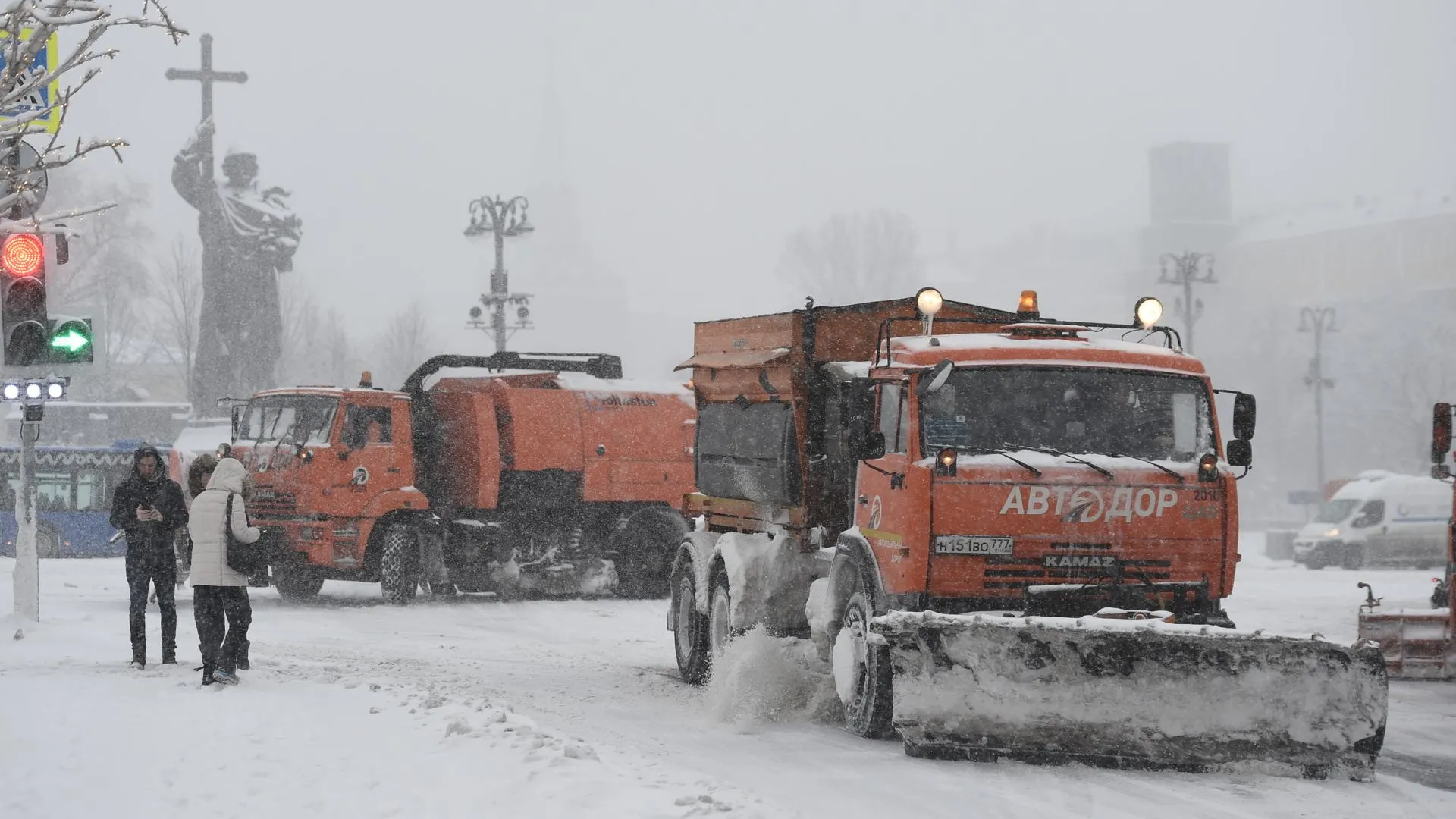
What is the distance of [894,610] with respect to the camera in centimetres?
941

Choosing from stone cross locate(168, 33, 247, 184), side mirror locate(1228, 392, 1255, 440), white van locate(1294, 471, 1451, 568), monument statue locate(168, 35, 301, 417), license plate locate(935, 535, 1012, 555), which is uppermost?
stone cross locate(168, 33, 247, 184)

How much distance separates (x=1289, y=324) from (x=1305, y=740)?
109935 mm

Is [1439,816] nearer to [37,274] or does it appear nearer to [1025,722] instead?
[1025,722]

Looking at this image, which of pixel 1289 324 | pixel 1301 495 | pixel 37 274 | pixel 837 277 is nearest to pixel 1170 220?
pixel 1289 324

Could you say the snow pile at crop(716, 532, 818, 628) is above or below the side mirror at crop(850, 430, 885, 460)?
below

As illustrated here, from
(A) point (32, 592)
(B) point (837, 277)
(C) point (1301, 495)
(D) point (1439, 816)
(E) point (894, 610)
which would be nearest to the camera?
(D) point (1439, 816)

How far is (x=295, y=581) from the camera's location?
22328 millimetres

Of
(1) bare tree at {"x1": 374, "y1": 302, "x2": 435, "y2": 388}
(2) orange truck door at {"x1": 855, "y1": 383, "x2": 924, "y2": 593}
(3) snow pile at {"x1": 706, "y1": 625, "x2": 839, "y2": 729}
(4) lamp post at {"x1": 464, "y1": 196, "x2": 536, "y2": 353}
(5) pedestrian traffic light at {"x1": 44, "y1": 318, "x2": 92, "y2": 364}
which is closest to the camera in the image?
(2) orange truck door at {"x1": 855, "y1": 383, "x2": 924, "y2": 593}

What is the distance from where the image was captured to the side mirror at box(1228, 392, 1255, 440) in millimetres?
10117

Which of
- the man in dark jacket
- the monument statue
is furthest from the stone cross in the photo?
the man in dark jacket

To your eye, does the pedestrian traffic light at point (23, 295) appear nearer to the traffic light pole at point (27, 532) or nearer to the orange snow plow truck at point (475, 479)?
the traffic light pole at point (27, 532)

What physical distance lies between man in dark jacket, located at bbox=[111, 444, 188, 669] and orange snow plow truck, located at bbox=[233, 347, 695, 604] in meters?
7.93

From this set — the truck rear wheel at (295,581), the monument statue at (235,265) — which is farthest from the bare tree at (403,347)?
the truck rear wheel at (295,581)

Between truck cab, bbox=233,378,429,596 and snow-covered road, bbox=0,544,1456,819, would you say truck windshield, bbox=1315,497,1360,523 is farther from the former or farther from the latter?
snow-covered road, bbox=0,544,1456,819
